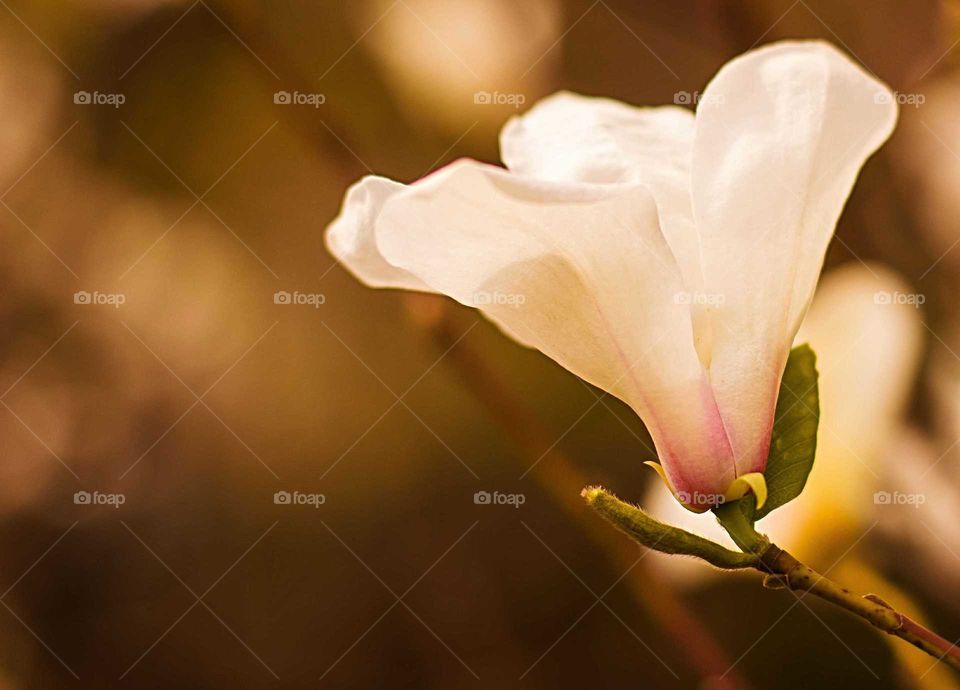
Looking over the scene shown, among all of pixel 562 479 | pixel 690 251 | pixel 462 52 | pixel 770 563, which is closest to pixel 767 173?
pixel 690 251

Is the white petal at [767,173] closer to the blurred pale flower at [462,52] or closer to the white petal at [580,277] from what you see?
the white petal at [580,277]

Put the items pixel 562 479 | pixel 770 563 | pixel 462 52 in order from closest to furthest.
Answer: pixel 770 563 < pixel 562 479 < pixel 462 52

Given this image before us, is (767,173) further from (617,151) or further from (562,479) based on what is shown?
(562,479)

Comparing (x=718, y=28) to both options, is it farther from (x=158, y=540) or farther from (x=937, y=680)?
(x=158, y=540)

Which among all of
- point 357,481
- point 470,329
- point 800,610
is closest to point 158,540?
point 357,481

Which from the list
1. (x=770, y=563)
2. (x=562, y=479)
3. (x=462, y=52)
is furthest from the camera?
(x=462, y=52)

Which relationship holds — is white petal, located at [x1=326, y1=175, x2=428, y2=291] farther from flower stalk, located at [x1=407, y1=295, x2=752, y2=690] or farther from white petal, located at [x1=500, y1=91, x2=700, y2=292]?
flower stalk, located at [x1=407, y1=295, x2=752, y2=690]
